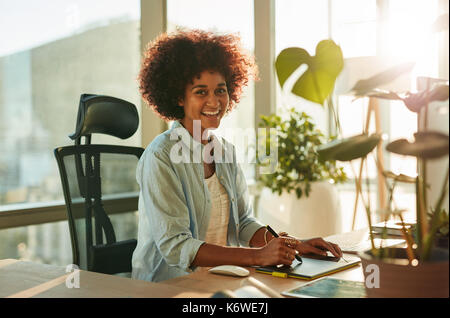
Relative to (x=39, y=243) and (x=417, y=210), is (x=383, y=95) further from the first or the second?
(x=39, y=243)

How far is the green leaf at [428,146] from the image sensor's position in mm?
885

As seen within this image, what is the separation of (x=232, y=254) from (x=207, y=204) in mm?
336

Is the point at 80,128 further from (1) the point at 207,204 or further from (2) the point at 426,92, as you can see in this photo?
(2) the point at 426,92

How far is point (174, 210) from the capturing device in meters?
1.68

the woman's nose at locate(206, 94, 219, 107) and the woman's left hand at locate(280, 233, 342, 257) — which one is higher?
the woman's nose at locate(206, 94, 219, 107)

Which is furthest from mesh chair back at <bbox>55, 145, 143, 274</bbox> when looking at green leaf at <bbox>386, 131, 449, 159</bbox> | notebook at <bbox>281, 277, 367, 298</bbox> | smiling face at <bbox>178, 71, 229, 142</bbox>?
green leaf at <bbox>386, 131, 449, 159</bbox>

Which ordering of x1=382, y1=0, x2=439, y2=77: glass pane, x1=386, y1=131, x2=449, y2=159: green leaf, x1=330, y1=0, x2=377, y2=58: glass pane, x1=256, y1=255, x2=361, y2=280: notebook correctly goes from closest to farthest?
x1=386, y1=131, x2=449, y2=159: green leaf, x1=256, y1=255, x2=361, y2=280: notebook, x1=382, y1=0, x2=439, y2=77: glass pane, x1=330, y1=0, x2=377, y2=58: glass pane

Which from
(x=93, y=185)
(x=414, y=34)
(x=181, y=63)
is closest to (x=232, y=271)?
(x=93, y=185)

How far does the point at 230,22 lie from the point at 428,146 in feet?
10.4

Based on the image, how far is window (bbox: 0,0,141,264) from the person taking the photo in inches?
99.3

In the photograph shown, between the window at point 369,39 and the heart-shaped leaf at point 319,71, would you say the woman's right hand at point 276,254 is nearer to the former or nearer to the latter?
the heart-shaped leaf at point 319,71

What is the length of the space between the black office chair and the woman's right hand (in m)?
0.66

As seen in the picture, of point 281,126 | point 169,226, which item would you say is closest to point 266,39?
point 281,126

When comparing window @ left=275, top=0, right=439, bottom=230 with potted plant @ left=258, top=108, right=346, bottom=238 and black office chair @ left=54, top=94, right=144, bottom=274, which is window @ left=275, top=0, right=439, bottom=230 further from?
black office chair @ left=54, top=94, right=144, bottom=274
